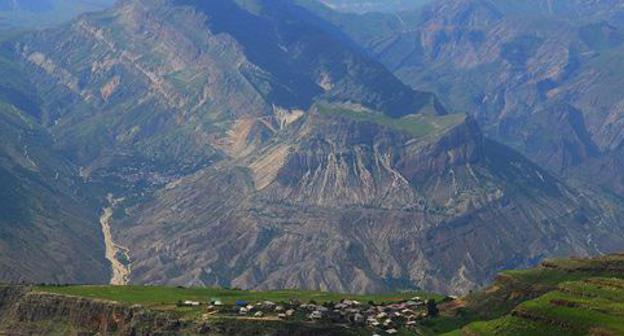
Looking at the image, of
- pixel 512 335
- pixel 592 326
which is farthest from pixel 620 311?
pixel 512 335

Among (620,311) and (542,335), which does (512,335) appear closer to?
(542,335)

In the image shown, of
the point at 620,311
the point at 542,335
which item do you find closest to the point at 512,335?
the point at 542,335

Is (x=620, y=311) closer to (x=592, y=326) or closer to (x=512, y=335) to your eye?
(x=592, y=326)
